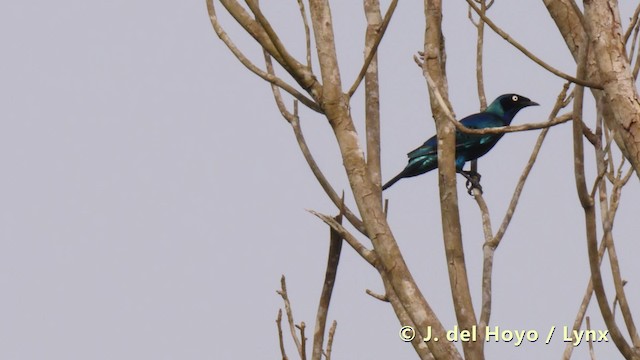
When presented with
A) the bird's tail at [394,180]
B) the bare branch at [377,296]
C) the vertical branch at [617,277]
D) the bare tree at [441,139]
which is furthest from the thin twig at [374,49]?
the bird's tail at [394,180]

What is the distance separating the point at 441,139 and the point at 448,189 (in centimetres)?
27

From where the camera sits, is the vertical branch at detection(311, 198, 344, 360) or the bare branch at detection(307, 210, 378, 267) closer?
the bare branch at detection(307, 210, 378, 267)

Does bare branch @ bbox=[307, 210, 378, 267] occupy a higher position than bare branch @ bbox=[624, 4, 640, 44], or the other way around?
bare branch @ bbox=[624, 4, 640, 44]

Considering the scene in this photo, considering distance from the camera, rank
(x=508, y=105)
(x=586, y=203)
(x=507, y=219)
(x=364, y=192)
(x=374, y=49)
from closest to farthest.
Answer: (x=586, y=203)
(x=364, y=192)
(x=374, y=49)
(x=507, y=219)
(x=508, y=105)

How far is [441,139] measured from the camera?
5.07 m

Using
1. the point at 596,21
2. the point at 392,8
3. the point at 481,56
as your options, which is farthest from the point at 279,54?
the point at 481,56

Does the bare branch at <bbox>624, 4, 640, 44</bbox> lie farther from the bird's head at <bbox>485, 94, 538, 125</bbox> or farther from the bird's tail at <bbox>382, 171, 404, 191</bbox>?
the bird's head at <bbox>485, 94, 538, 125</bbox>

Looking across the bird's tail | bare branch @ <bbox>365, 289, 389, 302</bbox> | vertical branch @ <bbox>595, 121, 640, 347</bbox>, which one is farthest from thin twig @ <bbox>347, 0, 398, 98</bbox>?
the bird's tail

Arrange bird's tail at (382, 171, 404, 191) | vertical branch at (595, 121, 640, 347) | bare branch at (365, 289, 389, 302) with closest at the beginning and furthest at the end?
vertical branch at (595, 121, 640, 347), bare branch at (365, 289, 389, 302), bird's tail at (382, 171, 404, 191)

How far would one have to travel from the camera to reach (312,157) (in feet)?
16.8

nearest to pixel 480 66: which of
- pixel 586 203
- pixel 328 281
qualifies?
pixel 328 281

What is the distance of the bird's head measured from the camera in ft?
45.8

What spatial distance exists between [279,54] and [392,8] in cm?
63

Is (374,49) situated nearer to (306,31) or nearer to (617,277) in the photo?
(306,31)
